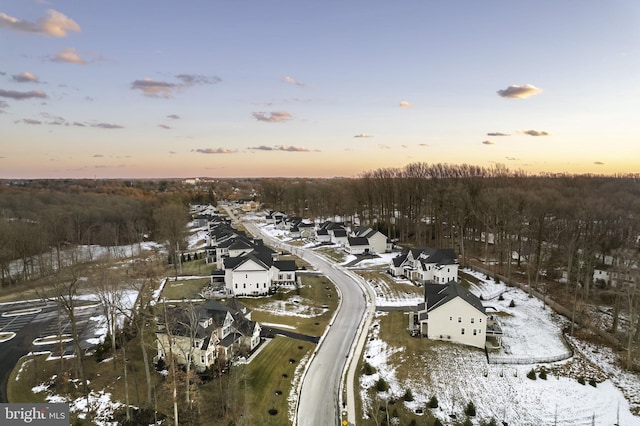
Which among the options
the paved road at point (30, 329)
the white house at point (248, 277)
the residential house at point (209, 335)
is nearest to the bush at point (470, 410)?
the residential house at point (209, 335)

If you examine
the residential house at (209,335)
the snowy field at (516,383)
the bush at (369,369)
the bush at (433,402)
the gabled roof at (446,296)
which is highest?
the gabled roof at (446,296)

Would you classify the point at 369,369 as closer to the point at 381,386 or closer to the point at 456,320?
the point at 381,386

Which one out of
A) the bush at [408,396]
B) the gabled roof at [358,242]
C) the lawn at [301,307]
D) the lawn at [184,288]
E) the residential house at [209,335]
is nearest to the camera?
the bush at [408,396]

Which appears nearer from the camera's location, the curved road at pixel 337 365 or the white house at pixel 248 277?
the curved road at pixel 337 365

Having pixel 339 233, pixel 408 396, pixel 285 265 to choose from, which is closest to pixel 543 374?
pixel 408 396

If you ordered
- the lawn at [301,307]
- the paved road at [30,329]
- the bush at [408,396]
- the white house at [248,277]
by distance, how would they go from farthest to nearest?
the white house at [248,277]
the lawn at [301,307]
the paved road at [30,329]
the bush at [408,396]

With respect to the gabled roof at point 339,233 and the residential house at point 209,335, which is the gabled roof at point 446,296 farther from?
the gabled roof at point 339,233

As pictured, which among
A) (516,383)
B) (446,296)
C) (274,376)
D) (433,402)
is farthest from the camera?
(446,296)

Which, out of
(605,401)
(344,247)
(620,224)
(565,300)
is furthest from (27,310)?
(620,224)
